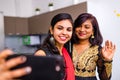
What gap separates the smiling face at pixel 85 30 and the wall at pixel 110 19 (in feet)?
3.95

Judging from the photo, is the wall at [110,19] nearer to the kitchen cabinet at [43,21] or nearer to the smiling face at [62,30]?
the kitchen cabinet at [43,21]

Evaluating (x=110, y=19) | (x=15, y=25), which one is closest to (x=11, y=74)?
(x=110, y=19)

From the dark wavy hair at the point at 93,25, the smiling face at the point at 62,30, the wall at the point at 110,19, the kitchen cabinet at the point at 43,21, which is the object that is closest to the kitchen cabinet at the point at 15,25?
the kitchen cabinet at the point at 43,21

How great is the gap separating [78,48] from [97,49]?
137 millimetres

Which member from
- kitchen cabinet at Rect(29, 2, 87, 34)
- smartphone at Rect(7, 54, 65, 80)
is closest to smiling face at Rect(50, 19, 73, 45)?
smartphone at Rect(7, 54, 65, 80)

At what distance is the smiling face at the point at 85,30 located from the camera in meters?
1.30

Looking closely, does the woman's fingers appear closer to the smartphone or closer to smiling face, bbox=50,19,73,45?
the smartphone

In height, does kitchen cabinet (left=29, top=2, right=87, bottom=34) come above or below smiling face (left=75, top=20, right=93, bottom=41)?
above

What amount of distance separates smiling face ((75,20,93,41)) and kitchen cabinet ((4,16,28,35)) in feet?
8.98

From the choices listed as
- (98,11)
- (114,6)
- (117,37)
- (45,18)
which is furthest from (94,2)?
(45,18)

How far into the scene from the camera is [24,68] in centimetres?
39

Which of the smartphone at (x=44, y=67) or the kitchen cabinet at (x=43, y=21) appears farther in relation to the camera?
the kitchen cabinet at (x=43, y=21)

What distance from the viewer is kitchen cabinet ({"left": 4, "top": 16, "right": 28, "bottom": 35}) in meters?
3.78

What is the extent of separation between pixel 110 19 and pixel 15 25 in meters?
2.14
